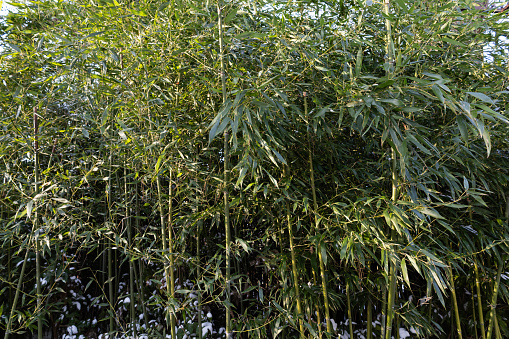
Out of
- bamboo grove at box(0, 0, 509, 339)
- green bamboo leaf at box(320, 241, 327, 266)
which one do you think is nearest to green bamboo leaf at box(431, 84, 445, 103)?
bamboo grove at box(0, 0, 509, 339)

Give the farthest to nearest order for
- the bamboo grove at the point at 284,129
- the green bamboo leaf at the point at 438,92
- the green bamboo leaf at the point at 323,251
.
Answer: the green bamboo leaf at the point at 323,251, the bamboo grove at the point at 284,129, the green bamboo leaf at the point at 438,92

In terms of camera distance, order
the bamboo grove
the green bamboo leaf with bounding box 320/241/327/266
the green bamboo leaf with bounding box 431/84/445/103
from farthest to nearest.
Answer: the green bamboo leaf with bounding box 320/241/327/266
the bamboo grove
the green bamboo leaf with bounding box 431/84/445/103

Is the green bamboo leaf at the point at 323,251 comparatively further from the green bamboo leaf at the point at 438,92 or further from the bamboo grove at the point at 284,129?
the green bamboo leaf at the point at 438,92

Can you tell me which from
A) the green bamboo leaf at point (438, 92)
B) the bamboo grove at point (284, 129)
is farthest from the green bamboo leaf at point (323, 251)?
the green bamboo leaf at point (438, 92)

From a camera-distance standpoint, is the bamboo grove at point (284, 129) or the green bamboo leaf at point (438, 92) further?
the bamboo grove at point (284, 129)

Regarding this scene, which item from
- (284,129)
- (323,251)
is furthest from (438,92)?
(323,251)

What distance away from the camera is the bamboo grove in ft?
6.26

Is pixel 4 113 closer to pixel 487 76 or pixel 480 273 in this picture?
pixel 487 76

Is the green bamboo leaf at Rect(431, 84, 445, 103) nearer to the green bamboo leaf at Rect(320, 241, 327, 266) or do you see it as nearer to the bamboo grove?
the bamboo grove

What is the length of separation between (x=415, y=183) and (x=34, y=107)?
97.5 inches

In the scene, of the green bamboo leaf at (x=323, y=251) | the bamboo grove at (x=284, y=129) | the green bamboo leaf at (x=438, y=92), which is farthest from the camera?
the green bamboo leaf at (x=323, y=251)

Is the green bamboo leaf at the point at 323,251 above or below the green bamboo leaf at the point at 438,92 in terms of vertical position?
below

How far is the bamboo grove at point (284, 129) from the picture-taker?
191 cm

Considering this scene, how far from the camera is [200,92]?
226cm
